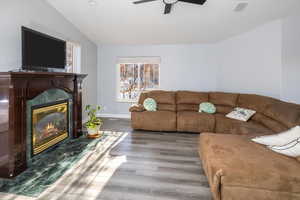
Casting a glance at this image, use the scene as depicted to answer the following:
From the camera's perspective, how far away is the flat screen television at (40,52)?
2.54m

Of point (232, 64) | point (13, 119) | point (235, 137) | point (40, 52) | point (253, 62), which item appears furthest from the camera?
point (232, 64)

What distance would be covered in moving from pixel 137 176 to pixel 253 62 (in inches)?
146

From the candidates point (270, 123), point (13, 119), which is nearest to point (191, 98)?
point (270, 123)

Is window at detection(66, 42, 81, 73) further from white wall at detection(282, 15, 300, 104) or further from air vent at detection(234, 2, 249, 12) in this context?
white wall at detection(282, 15, 300, 104)

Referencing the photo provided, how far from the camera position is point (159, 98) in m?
4.65

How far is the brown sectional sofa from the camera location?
4.96ft

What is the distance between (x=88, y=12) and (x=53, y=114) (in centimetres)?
225

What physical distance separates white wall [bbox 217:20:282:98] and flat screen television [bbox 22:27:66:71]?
408cm

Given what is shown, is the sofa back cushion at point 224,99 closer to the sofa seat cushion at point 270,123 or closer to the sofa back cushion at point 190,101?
the sofa back cushion at point 190,101

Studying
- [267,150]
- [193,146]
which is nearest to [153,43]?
[193,146]

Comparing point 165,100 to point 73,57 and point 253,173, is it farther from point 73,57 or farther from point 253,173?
point 253,173

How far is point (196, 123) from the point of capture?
3984mm

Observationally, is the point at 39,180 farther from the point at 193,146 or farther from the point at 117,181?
the point at 193,146

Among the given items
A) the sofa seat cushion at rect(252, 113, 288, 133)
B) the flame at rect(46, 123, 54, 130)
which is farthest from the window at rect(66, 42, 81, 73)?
the sofa seat cushion at rect(252, 113, 288, 133)
